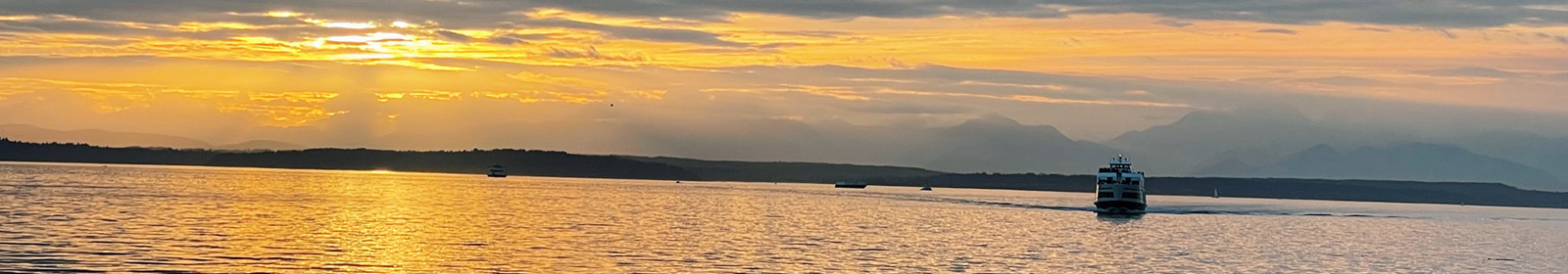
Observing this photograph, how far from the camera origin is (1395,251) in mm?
96438

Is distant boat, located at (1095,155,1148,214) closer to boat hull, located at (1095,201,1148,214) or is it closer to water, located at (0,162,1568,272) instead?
boat hull, located at (1095,201,1148,214)

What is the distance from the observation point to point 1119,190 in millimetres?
172250

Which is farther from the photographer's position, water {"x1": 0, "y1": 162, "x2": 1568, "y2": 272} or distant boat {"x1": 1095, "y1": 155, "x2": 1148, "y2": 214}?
distant boat {"x1": 1095, "y1": 155, "x2": 1148, "y2": 214}

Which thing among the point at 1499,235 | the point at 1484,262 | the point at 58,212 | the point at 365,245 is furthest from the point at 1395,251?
the point at 58,212

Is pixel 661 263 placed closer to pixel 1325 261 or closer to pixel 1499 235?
pixel 1325 261

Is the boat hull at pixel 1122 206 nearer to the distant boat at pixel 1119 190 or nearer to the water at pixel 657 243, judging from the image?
the distant boat at pixel 1119 190

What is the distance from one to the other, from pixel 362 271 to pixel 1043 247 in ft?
128

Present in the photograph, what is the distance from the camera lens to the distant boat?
171 metres

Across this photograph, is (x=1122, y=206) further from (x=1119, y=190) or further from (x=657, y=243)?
(x=657, y=243)

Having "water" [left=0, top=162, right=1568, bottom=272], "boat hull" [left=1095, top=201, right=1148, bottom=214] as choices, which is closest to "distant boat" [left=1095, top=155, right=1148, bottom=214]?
"boat hull" [left=1095, top=201, right=1148, bottom=214]

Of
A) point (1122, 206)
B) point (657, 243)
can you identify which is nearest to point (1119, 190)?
point (1122, 206)

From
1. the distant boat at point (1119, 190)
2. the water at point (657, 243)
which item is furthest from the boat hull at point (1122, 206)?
the water at point (657, 243)

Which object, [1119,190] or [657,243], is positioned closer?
[657,243]

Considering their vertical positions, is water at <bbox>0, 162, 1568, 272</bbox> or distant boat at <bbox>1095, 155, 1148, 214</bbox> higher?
distant boat at <bbox>1095, 155, 1148, 214</bbox>
